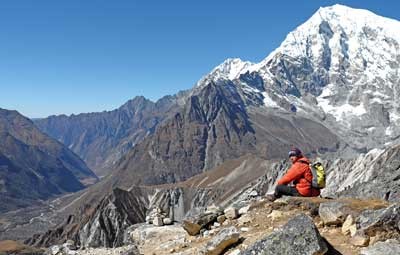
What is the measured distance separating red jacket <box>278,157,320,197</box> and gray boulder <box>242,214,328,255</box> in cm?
803

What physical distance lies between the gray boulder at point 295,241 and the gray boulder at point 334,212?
5.00m

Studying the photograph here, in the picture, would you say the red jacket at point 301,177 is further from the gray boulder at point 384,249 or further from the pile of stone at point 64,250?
the pile of stone at point 64,250

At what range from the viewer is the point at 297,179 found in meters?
24.0

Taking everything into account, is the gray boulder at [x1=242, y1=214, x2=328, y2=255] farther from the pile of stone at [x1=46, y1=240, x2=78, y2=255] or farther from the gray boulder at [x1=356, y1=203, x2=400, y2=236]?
the pile of stone at [x1=46, y1=240, x2=78, y2=255]

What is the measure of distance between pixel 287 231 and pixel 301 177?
29.8 feet

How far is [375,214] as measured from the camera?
17.8m

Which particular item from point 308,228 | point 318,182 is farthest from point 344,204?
point 308,228

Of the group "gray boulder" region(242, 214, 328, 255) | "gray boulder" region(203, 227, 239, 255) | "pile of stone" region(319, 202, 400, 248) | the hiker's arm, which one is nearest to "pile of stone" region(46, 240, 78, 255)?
"gray boulder" region(203, 227, 239, 255)

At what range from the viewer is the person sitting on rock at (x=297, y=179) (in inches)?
914

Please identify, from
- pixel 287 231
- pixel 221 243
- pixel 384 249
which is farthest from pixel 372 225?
pixel 221 243

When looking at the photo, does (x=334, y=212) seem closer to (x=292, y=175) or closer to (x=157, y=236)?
(x=292, y=175)

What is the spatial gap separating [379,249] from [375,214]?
113 inches

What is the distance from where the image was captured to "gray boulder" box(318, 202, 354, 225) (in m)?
19.8

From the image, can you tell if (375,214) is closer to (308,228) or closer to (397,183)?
(308,228)
